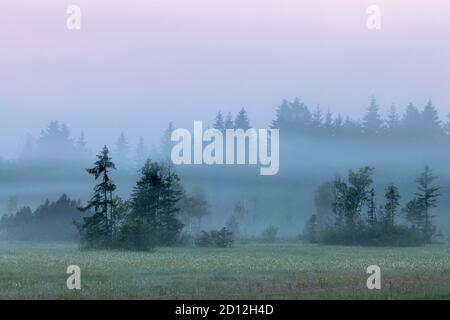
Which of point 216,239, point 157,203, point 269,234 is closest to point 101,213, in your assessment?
point 157,203

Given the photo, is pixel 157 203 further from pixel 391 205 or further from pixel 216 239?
pixel 391 205

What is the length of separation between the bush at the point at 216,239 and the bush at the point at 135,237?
418 inches

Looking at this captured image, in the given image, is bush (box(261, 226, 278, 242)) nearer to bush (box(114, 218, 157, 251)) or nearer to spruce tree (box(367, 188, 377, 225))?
spruce tree (box(367, 188, 377, 225))

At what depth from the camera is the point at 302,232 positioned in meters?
112

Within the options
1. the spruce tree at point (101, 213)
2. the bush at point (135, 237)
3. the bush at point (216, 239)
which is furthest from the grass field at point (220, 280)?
the bush at point (216, 239)

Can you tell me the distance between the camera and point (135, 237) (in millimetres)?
77938

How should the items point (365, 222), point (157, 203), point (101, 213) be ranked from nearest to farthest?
point (101, 213), point (157, 203), point (365, 222)

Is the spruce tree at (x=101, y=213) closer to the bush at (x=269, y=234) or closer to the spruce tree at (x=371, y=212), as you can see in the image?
the bush at (x=269, y=234)

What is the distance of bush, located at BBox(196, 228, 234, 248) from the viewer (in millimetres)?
87812

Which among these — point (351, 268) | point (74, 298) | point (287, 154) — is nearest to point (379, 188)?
point (287, 154)

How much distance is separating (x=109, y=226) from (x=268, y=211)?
4329 cm

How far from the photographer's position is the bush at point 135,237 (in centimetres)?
7750

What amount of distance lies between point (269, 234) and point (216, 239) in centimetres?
2146

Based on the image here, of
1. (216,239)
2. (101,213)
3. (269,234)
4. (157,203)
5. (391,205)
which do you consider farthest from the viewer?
(269,234)
